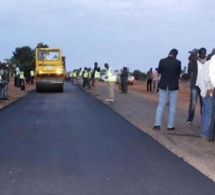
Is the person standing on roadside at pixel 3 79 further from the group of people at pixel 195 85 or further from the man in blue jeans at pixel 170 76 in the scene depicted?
the man in blue jeans at pixel 170 76

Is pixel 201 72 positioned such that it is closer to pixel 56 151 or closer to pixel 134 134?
pixel 134 134

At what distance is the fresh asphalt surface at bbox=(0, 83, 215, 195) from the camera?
23.4 ft

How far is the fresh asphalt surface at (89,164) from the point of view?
7137 millimetres

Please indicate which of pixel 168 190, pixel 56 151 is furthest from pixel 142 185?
pixel 56 151

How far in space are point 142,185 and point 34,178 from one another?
158cm

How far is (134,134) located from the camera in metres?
12.6

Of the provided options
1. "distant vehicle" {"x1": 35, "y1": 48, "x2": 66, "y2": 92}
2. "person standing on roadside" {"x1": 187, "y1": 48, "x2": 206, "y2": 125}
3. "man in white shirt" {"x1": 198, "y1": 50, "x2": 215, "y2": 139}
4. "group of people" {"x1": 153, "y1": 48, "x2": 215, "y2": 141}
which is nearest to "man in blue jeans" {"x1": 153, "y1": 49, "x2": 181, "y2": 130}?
"group of people" {"x1": 153, "y1": 48, "x2": 215, "y2": 141}

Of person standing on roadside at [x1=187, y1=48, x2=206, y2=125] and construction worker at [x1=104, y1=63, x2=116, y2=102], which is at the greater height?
person standing on roadside at [x1=187, y1=48, x2=206, y2=125]

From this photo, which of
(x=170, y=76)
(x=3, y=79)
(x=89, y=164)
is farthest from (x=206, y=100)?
(x=3, y=79)

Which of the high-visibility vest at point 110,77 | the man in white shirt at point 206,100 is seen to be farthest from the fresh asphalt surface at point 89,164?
the high-visibility vest at point 110,77

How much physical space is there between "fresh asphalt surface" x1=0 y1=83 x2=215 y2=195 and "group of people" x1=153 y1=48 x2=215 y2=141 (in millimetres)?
1210

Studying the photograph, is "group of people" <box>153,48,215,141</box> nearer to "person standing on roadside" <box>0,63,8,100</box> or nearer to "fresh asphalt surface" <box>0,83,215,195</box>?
"fresh asphalt surface" <box>0,83,215,195</box>

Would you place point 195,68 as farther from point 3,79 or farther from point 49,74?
point 49,74

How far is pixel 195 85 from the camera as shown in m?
14.2
